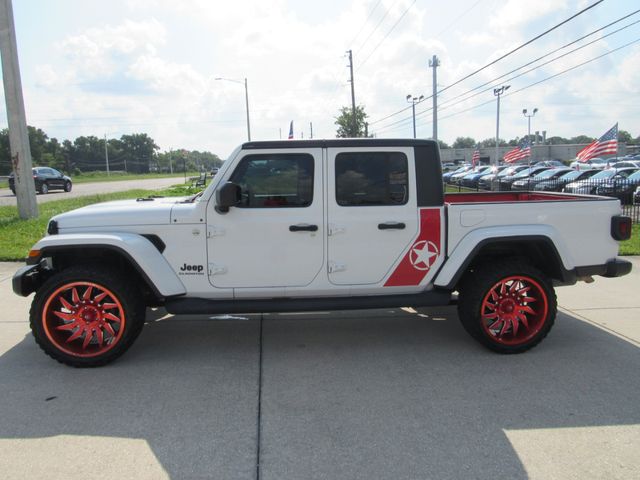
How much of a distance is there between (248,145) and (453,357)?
251 cm

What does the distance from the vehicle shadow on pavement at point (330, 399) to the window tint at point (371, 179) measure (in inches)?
53.7

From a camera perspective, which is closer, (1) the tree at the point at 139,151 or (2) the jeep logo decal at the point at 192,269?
(2) the jeep logo decal at the point at 192,269

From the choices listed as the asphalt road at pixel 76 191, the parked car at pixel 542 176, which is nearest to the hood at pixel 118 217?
the asphalt road at pixel 76 191

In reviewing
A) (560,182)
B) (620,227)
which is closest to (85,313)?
(620,227)

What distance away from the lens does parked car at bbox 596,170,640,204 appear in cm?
1773

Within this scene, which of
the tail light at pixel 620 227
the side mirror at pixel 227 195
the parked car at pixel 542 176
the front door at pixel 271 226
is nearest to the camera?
the side mirror at pixel 227 195

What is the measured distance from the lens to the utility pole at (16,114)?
12125 mm

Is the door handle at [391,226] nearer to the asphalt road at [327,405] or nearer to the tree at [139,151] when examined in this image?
the asphalt road at [327,405]

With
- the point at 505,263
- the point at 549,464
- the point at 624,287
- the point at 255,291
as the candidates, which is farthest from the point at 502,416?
the point at 624,287

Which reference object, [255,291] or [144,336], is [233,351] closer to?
[255,291]

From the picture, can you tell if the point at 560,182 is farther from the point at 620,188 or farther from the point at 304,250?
the point at 304,250

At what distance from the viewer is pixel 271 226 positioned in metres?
4.35

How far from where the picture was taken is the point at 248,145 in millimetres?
4395

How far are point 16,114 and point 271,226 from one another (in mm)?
10880
